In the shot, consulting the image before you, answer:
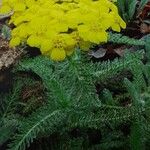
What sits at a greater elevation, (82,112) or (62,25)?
(62,25)

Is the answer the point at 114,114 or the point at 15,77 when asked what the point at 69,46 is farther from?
the point at 15,77

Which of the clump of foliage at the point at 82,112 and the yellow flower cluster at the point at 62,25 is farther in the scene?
the clump of foliage at the point at 82,112

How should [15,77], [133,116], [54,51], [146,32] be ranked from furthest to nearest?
[146,32] → [15,77] → [133,116] → [54,51]

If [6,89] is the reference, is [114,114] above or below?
above

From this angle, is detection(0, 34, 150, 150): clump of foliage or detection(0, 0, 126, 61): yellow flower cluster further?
detection(0, 34, 150, 150): clump of foliage

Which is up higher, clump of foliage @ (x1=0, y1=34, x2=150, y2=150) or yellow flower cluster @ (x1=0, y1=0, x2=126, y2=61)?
yellow flower cluster @ (x1=0, y1=0, x2=126, y2=61)

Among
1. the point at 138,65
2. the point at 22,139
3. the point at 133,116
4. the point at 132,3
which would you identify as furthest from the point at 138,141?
the point at 132,3

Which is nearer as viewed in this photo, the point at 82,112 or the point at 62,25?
the point at 62,25

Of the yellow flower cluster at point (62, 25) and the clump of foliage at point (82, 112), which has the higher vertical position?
the yellow flower cluster at point (62, 25)
